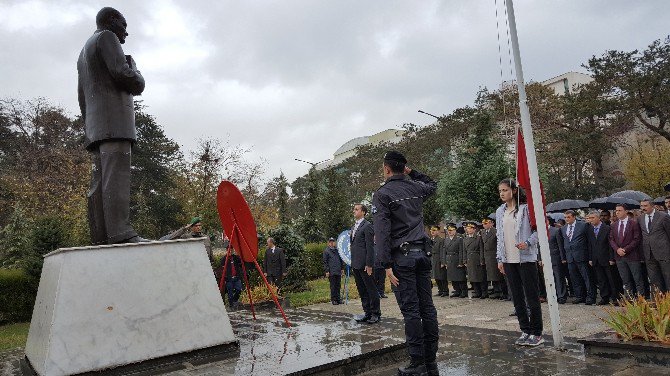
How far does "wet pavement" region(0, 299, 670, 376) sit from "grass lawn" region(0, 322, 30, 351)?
10.3ft

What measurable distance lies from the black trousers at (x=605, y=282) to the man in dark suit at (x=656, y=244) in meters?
0.76

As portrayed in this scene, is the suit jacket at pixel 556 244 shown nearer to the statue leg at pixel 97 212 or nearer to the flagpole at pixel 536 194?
the flagpole at pixel 536 194

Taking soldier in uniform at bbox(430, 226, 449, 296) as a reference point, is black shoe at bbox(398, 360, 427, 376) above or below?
below

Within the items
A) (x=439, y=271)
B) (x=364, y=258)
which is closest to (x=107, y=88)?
(x=364, y=258)

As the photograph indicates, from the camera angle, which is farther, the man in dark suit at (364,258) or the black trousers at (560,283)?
the black trousers at (560,283)

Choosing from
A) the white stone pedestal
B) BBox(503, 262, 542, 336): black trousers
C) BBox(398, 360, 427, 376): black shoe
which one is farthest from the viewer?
BBox(503, 262, 542, 336): black trousers

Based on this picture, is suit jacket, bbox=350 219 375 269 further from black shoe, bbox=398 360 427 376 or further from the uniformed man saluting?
black shoe, bbox=398 360 427 376

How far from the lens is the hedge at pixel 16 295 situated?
13.0m

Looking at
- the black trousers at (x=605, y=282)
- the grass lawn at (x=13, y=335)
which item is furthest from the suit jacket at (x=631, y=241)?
the grass lawn at (x=13, y=335)

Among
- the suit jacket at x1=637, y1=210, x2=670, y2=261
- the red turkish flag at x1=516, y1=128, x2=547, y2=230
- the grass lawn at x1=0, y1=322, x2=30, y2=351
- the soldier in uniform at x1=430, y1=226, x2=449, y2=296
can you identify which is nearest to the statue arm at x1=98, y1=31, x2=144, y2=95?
the red turkish flag at x1=516, y1=128, x2=547, y2=230

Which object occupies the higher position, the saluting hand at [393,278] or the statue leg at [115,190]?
the statue leg at [115,190]

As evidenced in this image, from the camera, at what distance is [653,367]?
14.0 feet

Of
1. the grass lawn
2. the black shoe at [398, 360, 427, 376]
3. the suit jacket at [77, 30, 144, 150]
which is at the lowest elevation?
the grass lawn

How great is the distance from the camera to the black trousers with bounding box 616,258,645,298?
338 inches
